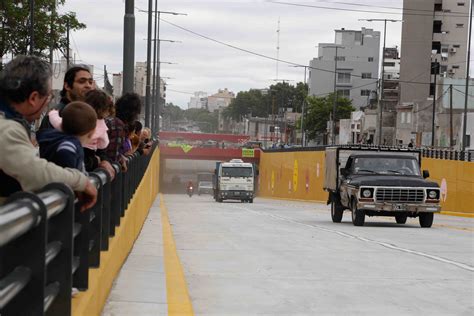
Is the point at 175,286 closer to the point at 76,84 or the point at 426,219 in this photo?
the point at 76,84

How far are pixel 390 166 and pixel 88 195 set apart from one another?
20917mm

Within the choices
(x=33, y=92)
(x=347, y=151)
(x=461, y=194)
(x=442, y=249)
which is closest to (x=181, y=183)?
(x=461, y=194)

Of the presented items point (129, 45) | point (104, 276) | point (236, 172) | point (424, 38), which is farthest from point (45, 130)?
point (424, 38)

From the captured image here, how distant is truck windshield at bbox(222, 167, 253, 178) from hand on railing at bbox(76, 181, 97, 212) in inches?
2592

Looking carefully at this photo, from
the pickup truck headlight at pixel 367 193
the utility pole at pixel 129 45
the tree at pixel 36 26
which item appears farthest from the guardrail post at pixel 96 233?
the tree at pixel 36 26

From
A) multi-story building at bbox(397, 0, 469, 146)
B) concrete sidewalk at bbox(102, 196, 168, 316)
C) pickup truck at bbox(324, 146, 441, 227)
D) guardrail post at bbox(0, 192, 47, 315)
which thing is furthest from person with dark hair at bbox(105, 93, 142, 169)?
multi-story building at bbox(397, 0, 469, 146)

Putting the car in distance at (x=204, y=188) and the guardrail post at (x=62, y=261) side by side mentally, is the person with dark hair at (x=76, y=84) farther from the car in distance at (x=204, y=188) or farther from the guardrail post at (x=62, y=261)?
the car in distance at (x=204, y=188)

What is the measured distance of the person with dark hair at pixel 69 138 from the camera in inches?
237

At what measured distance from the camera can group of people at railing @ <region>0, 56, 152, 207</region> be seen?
457 centimetres

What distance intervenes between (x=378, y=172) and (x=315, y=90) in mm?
146752

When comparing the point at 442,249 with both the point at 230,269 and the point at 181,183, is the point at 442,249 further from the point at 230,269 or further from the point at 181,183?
the point at 181,183

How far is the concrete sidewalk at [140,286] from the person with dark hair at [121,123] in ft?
4.16

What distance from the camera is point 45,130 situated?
249 inches

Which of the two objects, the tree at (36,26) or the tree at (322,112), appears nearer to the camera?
the tree at (36,26)
